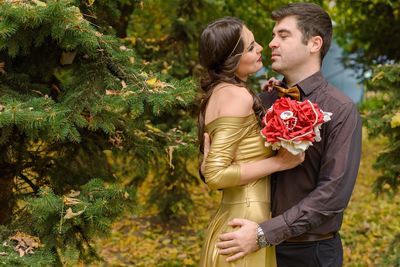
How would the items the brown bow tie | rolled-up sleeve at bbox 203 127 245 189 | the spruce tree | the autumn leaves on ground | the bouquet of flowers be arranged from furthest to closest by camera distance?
1. the autumn leaves on ground
2. the spruce tree
3. the brown bow tie
4. rolled-up sleeve at bbox 203 127 245 189
5. the bouquet of flowers

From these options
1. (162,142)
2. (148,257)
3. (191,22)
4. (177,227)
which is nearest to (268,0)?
(191,22)

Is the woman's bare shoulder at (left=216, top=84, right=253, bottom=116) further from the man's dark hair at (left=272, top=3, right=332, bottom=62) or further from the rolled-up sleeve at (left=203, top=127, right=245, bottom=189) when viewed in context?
the man's dark hair at (left=272, top=3, right=332, bottom=62)

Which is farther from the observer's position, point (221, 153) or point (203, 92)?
point (203, 92)

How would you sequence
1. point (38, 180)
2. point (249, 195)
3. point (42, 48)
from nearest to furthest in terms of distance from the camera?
1. point (249, 195)
2. point (42, 48)
3. point (38, 180)

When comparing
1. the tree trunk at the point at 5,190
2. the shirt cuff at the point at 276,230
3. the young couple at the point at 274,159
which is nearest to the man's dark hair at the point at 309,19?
the young couple at the point at 274,159

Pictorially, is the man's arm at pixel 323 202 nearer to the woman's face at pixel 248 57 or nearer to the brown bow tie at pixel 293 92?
the brown bow tie at pixel 293 92

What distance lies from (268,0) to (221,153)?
609cm

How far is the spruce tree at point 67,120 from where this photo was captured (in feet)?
8.79

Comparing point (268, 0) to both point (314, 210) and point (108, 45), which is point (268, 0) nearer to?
point (108, 45)

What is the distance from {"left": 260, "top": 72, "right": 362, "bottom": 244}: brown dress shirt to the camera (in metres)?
2.41

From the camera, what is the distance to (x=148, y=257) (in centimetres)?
679

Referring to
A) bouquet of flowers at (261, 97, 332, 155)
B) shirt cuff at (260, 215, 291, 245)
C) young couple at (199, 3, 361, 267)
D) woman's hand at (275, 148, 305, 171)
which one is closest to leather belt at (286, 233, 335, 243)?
young couple at (199, 3, 361, 267)

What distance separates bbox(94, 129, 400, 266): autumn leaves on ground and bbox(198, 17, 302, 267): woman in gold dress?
12.3ft

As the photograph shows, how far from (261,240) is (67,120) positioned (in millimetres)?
1159
